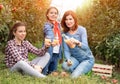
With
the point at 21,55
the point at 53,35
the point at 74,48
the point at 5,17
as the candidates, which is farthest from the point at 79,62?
the point at 5,17

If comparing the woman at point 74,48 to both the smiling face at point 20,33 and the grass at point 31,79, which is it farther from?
the smiling face at point 20,33

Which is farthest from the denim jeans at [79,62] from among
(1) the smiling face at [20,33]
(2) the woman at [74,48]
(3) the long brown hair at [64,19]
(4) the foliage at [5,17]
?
(4) the foliage at [5,17]

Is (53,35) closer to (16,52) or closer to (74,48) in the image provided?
(74,48)

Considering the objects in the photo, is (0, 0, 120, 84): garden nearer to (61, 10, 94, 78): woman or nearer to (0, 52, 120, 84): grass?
(61, 10, 94, 78): woman

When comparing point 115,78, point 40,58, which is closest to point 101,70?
point 115,78

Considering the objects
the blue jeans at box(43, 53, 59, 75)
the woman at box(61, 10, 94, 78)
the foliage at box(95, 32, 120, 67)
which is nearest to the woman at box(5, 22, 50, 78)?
the blue jeans at box(43, 53, 59, 75)

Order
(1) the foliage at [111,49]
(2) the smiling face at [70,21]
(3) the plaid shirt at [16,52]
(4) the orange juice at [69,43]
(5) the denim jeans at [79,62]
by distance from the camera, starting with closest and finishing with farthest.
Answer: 1. (3) the plaid shirt at [16,52]
2. (5) the denim jeans at [79,62]
3. (4) the orange juice at [69,43]
4. (2) the smiling face at [70,21]
5. (1) the foliage at [111,49]

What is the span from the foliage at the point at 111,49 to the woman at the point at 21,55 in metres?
2.30

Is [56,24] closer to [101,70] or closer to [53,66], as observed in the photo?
[53,66]

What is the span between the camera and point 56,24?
7.25m

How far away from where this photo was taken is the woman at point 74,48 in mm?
7090

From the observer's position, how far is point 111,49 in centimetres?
891

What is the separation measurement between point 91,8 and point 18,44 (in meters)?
3.72

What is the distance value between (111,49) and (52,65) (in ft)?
6.70
